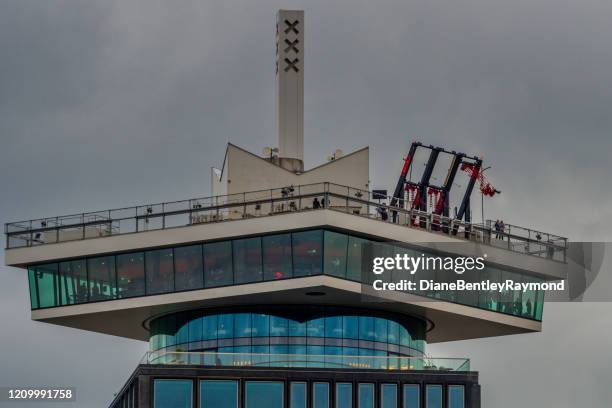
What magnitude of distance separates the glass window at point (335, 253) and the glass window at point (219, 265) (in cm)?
578

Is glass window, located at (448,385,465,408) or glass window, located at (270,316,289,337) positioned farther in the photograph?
glass window, located at (270,316,289,337)

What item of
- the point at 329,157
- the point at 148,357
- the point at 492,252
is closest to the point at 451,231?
the point at 492,252

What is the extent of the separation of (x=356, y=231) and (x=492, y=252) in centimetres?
1024

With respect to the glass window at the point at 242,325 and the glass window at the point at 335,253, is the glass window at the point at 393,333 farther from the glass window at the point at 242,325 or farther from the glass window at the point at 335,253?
the glass window at the point at 242,325

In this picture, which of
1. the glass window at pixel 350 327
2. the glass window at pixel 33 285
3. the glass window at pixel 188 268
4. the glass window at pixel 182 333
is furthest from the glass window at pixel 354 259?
the glass window at pixel 33 285

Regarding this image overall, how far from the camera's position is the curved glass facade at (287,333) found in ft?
407

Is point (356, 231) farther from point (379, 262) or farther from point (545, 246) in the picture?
point (545, 246)

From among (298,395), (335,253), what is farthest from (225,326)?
(335,253)

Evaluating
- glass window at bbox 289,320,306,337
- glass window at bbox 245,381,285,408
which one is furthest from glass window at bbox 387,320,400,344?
glass window at bbox 245,381,285,408

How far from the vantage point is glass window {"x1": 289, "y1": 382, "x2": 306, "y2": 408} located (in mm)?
119438

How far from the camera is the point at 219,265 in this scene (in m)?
122

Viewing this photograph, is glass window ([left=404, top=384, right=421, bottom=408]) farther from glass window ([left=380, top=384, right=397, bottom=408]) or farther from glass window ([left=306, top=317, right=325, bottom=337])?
glass window ([left=306, top=317, right=325, bottom=337])

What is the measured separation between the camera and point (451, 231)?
126m

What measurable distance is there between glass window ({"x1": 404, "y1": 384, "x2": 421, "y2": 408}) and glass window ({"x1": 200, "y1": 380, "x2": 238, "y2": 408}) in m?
9.89
